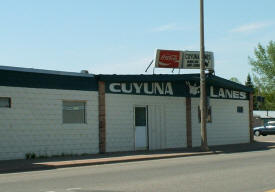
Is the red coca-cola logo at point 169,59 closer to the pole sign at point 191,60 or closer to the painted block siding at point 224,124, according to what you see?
A: the pole sign at point 191,60

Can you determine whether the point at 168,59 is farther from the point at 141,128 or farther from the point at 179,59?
the point at 141,128

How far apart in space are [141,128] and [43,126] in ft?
19.5

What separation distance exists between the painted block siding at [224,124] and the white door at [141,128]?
386 centimetres

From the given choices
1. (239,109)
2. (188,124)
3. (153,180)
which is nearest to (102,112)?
(188,124)

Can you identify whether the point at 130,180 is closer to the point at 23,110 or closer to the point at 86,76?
the point at 23,110

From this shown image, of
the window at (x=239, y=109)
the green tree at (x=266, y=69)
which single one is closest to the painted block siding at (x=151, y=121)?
the window at (x=239, y=109)

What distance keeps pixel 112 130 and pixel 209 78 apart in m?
7.29

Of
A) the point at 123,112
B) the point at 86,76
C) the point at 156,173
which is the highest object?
the point at 86,76

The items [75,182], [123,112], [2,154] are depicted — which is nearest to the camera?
[75,182]

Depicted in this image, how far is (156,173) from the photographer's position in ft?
46.5

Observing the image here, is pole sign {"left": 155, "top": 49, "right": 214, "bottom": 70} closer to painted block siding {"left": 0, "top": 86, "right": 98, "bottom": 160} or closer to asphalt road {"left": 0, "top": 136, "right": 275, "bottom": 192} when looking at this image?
painted block siding {"left": 0, "top": 86, "right": 98, "bottom": 160}

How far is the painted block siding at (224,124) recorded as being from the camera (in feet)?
93.2

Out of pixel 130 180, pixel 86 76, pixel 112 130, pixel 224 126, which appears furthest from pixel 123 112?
pixel 130 180

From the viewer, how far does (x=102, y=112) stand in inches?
916
